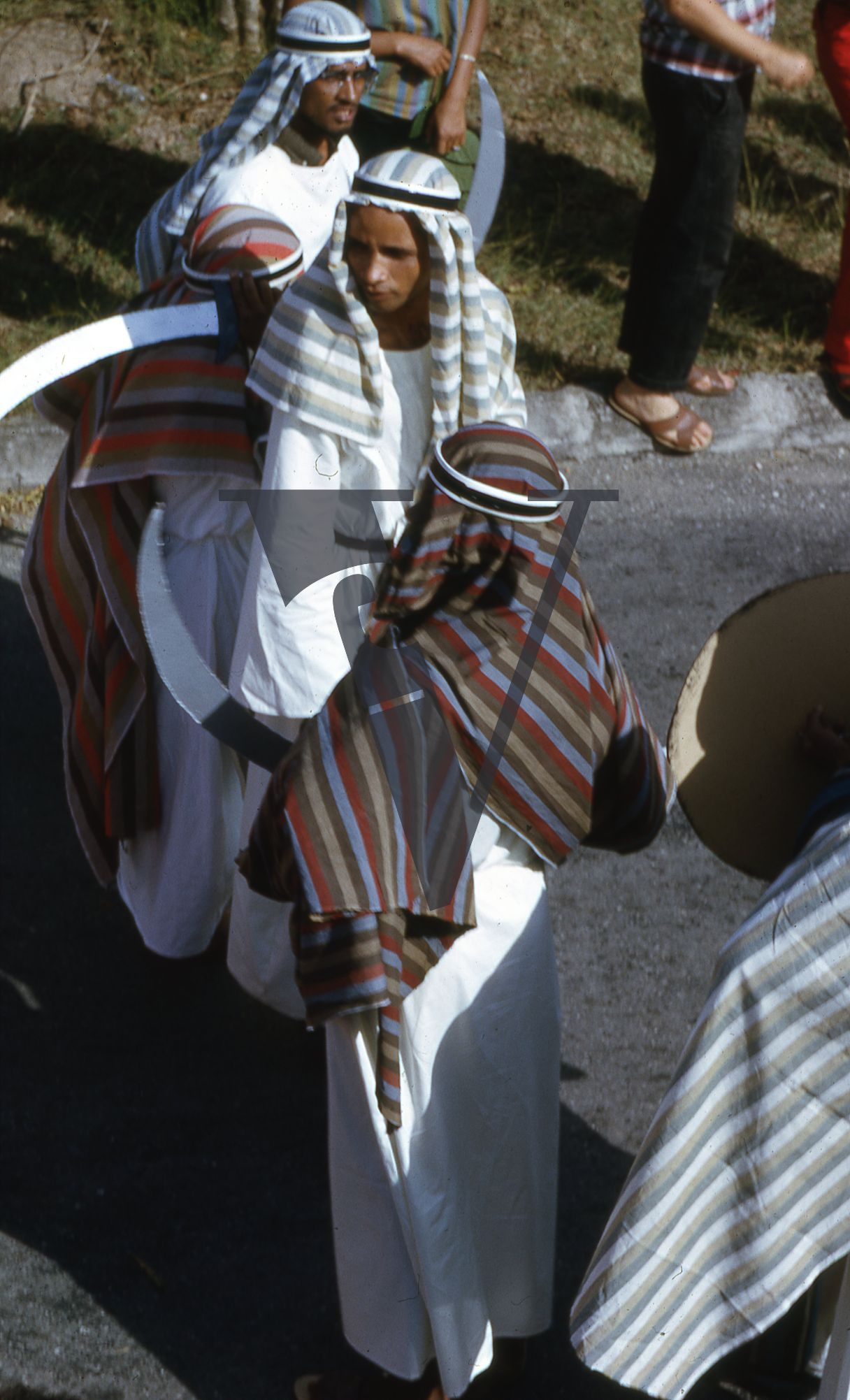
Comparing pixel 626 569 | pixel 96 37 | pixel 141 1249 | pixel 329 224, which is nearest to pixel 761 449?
pixel 626 569

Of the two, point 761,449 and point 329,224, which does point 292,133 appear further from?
point 761,449

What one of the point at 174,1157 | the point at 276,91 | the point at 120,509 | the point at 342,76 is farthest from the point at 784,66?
the point at 174,1157

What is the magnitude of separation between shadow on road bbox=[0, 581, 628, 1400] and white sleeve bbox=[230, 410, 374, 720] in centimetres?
101

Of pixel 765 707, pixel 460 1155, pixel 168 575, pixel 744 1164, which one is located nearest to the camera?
pixel 744 1164

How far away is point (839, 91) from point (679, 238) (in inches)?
37.6

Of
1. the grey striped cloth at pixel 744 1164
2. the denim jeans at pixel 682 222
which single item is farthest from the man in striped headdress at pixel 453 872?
the denim jeans at pixel 682 222

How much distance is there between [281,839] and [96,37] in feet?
20.6

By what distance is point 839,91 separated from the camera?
5.02 m

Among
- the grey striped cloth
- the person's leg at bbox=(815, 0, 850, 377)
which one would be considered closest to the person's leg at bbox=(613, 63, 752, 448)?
the person's leg at bbox=(815, 0, 850, 377)

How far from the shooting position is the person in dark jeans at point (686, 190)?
13.9 feet

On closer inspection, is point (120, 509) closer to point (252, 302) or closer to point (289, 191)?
point (252, 302)

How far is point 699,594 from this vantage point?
4.50 m

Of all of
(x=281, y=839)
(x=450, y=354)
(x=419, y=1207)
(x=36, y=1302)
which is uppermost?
(x=450, y=354)

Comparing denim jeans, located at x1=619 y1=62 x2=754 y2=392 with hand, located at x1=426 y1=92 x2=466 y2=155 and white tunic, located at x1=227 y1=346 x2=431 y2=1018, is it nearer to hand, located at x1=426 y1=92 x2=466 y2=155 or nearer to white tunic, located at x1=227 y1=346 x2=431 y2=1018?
hand, located at x1=426 y1=92 x2=466 y2=155
